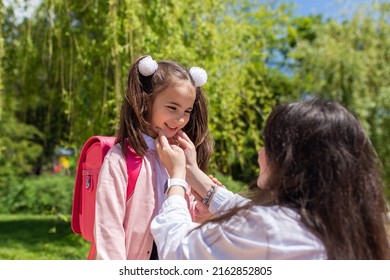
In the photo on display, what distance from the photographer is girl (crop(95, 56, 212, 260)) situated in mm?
1496

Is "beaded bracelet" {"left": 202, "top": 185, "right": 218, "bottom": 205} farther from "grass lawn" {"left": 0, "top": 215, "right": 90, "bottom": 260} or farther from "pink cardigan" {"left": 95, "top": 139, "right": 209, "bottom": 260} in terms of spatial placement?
"grass lawn" {"left": 0, "top": 215, "right": 90, "bottom": 260}

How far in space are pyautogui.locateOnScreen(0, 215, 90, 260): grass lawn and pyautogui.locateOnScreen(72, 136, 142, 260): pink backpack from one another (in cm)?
285

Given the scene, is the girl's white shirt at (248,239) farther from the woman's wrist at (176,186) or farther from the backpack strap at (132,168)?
the backpack strap at (132,168)

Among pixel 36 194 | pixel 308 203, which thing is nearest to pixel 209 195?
pixel 308 203

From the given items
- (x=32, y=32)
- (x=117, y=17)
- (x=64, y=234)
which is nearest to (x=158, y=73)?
(x=117, y=17)

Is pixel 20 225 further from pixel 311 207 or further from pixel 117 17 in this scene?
pixel 311 207

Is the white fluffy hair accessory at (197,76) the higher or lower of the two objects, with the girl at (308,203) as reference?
higher

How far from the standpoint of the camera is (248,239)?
1101 mm

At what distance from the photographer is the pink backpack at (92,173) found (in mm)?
1586

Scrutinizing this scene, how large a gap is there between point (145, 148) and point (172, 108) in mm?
144

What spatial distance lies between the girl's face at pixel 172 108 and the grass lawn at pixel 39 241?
2.96 meters

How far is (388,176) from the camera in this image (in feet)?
23.9

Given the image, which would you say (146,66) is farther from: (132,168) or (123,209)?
(123,209)

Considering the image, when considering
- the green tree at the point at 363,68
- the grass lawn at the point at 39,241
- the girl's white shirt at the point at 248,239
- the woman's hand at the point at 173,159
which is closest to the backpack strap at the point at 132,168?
the woman's hand at the point at 173,159
